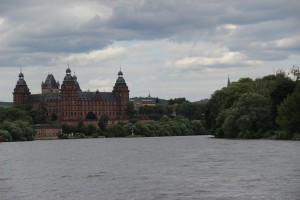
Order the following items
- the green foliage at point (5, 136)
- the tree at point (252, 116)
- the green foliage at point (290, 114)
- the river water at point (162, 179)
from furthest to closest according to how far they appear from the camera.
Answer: the green foliage at point (5, 136)
the tree at point (252, 116)
the green foliage at point (290, 114)
the river water at point (162, 179)

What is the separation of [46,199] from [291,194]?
1471 cm

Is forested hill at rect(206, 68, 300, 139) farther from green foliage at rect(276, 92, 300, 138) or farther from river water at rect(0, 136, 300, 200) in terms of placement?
river water at rect(0, 136, 300, 200)

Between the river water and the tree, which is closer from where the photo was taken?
the river water

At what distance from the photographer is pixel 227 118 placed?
403 ft

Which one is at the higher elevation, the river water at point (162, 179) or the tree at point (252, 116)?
the tree at point (252, 116)

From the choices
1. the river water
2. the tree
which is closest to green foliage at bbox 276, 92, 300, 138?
the tree

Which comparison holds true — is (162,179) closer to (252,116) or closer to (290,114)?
(290,114)

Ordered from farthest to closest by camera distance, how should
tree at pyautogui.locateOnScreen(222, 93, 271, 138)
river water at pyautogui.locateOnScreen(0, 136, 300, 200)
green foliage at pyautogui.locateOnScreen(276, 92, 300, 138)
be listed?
tree at pyautogui.locateOnScreen(222, 93, 271, 138), green foliage at pyautogui.locateOnScreen(276, 92, 300, 138), river water at pyautogui.locateOnScreen(0, 136, 300, 200)

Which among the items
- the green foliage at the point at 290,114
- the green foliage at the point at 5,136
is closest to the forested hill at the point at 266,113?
the green foliage at the point at 290,114

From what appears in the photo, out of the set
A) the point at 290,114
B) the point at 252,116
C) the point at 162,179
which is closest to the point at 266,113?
the point at 252,116

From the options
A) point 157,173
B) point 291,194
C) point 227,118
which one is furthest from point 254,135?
point 291,194

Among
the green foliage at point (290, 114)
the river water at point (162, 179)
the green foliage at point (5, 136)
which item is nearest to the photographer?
the river water at point (162, 179)

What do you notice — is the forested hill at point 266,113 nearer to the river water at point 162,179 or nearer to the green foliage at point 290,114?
the green foliage at point 290,114

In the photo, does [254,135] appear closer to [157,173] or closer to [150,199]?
[157,173]
